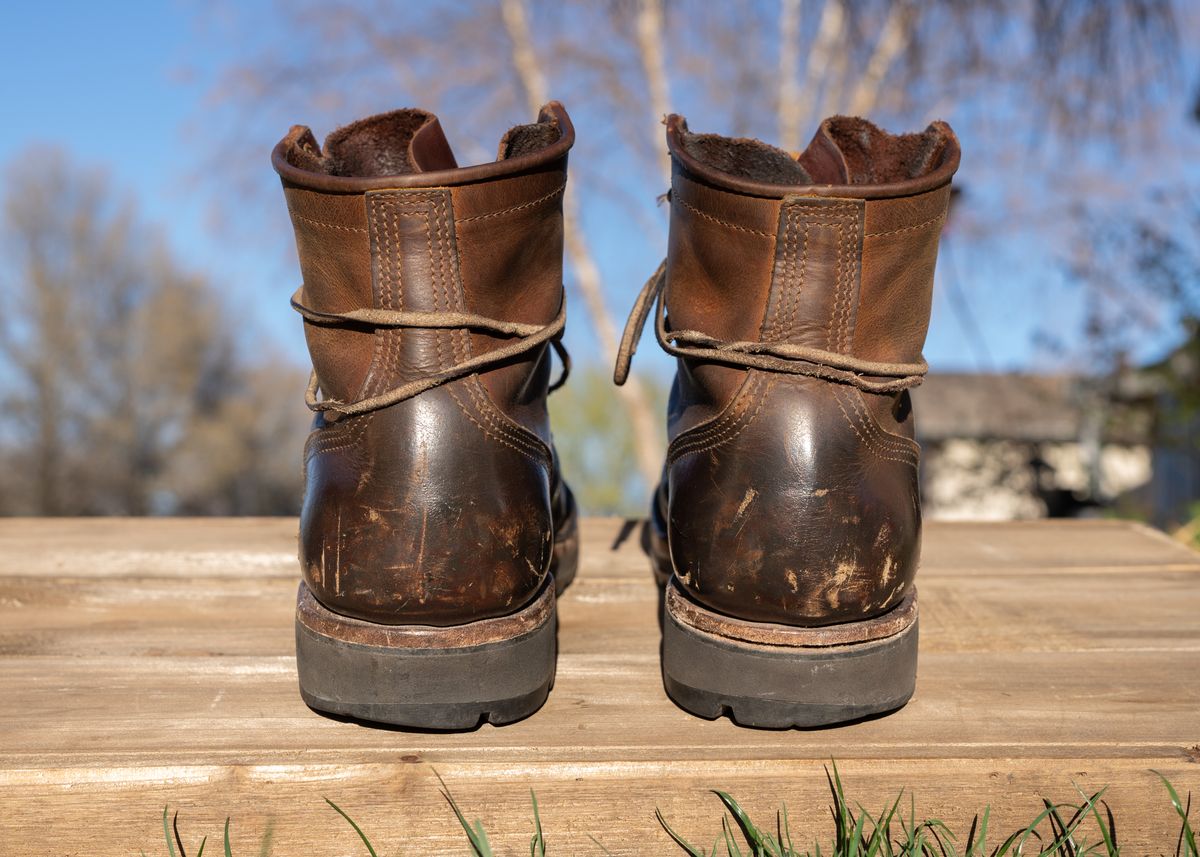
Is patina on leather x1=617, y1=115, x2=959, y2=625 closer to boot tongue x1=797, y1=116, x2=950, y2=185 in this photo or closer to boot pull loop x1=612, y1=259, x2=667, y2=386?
boot tongue x1=797, y1=116, x2=950, y2=185

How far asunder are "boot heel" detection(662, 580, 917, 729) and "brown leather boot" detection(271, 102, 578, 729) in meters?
0.22

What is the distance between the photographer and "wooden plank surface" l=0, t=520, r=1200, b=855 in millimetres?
1067

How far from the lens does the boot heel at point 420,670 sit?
1.14 metres

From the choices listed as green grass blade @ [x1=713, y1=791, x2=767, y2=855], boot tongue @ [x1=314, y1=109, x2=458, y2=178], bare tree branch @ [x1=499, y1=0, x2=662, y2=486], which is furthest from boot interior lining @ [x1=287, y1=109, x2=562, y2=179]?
bare tree branch @ [x1=499, y1=0, x2=662, y2=486]

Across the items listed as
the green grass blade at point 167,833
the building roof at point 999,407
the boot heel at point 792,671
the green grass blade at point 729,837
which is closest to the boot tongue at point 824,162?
the boot heel at point 792,671

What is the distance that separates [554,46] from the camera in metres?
7.78

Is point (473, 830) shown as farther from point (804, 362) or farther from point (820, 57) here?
point (820, 57)

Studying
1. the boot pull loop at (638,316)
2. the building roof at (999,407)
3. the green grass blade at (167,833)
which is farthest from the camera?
the building roof at (999,407)

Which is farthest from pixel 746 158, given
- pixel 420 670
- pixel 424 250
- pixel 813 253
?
pixel 420 670

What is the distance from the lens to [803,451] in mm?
1167

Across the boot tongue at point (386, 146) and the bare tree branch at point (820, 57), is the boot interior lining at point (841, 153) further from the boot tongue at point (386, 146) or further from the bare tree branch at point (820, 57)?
the bare tree branch at point (820, 57)

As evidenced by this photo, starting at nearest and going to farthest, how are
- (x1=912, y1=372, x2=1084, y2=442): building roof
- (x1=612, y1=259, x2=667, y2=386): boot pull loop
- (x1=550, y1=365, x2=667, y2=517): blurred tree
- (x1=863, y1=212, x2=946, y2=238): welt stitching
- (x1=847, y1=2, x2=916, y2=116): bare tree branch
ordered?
(x1=863, y1=212, x2=946, y2=238): welt stitching
(x1=612, y1=259, x2=667, y2=386): boot pull loop
(x1=847, y1=2, x2=916, y2=116): bare tree branch
(x1=912, y1=372, x2=1084, y2=442): building roof
(x1=550, y1=365, x2=667, y2=517): blurred tree

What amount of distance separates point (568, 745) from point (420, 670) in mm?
206

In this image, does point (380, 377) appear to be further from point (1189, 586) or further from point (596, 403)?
point (596, 403)
